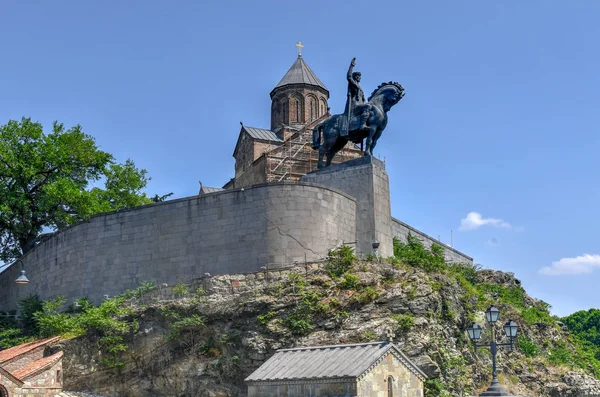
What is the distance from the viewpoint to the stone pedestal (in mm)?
32625

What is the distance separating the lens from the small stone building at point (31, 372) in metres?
26.6

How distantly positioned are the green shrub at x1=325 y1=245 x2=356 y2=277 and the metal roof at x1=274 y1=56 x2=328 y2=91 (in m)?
29.7

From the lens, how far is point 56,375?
28.2 m

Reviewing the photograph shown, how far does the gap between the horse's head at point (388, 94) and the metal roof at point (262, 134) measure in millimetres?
22115

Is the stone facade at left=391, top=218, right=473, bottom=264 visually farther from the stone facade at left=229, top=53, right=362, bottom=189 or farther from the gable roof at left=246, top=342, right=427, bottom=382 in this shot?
the gable roof at left=246, top=342, right=427, bottom=382

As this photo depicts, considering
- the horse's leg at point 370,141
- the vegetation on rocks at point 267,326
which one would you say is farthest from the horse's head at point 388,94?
the vegetation on rocks at point 267,326

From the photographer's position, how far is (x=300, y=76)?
192ft

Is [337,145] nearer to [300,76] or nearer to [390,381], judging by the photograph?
[390,381]

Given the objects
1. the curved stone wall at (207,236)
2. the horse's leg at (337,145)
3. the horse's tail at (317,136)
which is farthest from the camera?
the horse's tail at (317,136)

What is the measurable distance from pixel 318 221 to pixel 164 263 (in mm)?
6247

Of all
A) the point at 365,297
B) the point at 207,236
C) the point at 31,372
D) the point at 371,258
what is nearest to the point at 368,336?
the point at 365,297

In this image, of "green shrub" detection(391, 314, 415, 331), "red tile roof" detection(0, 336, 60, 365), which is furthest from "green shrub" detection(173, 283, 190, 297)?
"green shrub" detection(391, 314, 415, 331)

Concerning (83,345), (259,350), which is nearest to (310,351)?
(259,350)

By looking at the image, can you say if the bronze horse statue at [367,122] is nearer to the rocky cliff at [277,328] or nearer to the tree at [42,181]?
the rocky cliff at [277,328]
